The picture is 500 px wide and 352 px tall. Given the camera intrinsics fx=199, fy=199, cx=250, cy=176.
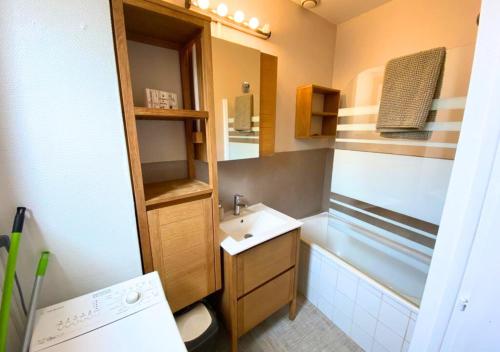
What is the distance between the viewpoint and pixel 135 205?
857mm

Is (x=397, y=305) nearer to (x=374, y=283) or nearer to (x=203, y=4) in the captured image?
(x=374, y=283)

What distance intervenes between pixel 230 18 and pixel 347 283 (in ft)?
6.74

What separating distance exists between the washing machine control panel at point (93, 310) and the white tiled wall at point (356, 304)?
50.0 inches

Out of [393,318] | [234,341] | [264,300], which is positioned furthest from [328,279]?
[234,341]

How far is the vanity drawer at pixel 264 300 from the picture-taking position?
1.26 m

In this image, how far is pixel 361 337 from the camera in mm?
1401

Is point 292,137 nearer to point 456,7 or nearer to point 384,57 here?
point 384,57

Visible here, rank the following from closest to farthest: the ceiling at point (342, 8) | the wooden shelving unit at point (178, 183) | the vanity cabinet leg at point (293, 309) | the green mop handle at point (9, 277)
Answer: the green mop handle at point (9, 277), the wooden shelving unit at point (178, 183), the vanity cabinet leg at point (293, 309), the ceiling at point (342, 8)

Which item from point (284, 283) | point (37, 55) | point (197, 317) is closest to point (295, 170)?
point (284, 283)

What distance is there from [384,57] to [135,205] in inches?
89.2

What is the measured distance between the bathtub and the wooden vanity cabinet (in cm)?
32

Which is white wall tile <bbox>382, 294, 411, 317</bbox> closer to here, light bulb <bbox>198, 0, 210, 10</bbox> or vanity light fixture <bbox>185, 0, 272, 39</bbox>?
vanity light fixture <bbox>185, 0, 272, 39</bbox>

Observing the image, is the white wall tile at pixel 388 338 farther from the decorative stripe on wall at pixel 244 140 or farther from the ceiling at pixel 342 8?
the ceiling at pixel 342 8

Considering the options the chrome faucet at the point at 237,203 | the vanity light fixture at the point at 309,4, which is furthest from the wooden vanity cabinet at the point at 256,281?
the vanity light fixture at the point at 309,4
